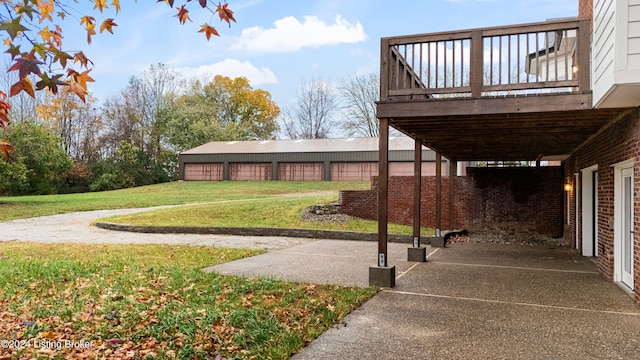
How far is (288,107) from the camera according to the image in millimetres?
54531

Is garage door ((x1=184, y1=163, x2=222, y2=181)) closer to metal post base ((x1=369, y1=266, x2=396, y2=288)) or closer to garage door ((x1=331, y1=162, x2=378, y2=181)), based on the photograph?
garage door ((x1=331, y1=162, x2=378, y2=181))

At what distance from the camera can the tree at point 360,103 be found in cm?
4191

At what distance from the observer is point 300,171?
115 feet

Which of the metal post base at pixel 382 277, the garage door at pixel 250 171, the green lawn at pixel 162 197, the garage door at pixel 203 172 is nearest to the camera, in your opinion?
the metal post base at pixel 382 277

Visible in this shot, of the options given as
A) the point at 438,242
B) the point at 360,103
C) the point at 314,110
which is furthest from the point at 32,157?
the point at 314,110

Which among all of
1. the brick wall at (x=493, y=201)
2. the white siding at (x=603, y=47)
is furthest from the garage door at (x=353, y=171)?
the white siding at (x=603, y=47)

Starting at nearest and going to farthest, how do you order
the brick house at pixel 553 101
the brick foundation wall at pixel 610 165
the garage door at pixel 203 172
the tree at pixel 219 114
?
1. the brick house at pixel 553 101
2. the brick foundation wall at pixel 610 165
3. the garage door at pixel 203 172
4. the tree at pixel 219 114

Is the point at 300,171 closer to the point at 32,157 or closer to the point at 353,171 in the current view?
the point at 353,171

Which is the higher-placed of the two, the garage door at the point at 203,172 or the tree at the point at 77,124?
the tree at the point at 77,124

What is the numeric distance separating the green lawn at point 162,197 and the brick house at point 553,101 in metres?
17.6

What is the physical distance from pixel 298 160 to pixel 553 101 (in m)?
29.1

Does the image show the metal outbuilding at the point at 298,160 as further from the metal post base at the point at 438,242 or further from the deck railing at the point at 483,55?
the deck railing at the point at 483,55

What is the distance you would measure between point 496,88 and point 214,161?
1292 inches

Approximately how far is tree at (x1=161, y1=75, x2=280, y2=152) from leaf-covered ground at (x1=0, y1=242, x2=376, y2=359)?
36.9 meters
